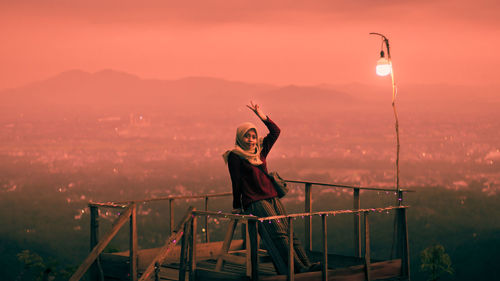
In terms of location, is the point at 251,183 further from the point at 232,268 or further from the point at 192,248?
the point at 232,268

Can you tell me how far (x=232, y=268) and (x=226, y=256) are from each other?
768mm

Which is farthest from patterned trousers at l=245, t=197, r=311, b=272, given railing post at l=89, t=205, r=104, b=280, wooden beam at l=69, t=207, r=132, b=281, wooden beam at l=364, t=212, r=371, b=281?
railing post at l=89, t=205, r=104, b=280

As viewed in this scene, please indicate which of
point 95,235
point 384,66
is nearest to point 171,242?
point 95,235

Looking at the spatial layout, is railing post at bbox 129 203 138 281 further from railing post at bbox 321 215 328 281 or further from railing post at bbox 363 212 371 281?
railing post at bbox 363 212 371 281

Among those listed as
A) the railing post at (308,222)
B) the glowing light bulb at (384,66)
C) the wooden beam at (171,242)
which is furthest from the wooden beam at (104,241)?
the glowing light bulb at (384,66)

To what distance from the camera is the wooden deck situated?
961cm

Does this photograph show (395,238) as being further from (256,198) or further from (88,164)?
(88,164)

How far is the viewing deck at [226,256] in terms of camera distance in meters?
9.44

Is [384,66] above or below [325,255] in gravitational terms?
above

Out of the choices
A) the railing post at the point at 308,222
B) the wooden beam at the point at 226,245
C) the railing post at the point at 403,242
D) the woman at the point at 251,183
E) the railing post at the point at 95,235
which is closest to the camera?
the woman at the point at 251,183

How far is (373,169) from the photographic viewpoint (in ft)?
274

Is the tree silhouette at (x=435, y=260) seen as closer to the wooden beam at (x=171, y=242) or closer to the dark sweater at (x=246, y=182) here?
the dark sweater at (x=246, y=182)

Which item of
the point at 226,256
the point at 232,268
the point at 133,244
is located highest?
the point at 133,244

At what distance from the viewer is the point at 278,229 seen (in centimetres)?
997
